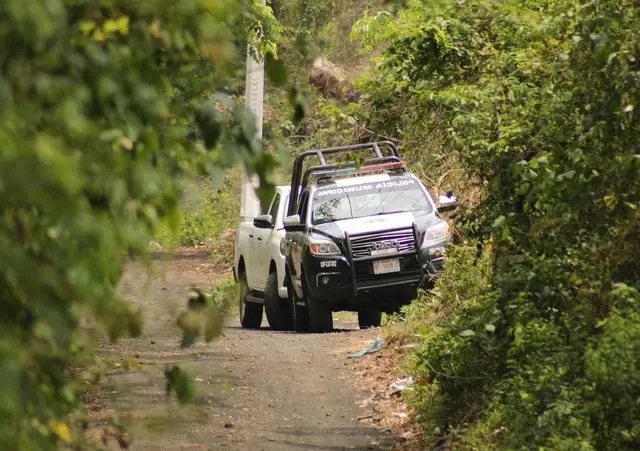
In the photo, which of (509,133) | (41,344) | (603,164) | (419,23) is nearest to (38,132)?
(41,344)

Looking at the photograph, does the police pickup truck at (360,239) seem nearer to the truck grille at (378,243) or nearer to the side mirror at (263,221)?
the truck grille at (378,243)

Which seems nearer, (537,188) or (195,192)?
(195,192)

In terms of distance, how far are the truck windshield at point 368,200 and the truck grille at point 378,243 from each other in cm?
59

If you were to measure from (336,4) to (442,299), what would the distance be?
2085 centimetres

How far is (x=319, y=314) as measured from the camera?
53.4ft

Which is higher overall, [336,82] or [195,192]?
[336,82]

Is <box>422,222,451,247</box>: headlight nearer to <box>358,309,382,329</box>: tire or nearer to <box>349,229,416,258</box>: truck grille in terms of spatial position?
<box>349,229,416,258</box>: truck grille

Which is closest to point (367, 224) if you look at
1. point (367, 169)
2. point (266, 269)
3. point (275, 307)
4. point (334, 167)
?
point (367, 169)

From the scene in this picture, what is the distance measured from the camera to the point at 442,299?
12383mm

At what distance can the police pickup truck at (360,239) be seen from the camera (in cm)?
1555

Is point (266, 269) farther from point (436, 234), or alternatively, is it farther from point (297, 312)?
point (436, 234)

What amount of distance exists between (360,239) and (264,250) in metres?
3.18

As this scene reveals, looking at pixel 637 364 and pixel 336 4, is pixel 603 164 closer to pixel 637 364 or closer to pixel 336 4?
pixel 637 364

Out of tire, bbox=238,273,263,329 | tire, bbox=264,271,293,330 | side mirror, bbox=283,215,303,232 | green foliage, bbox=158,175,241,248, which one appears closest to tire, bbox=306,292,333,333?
side mirror, bbox=283,215,303,232
